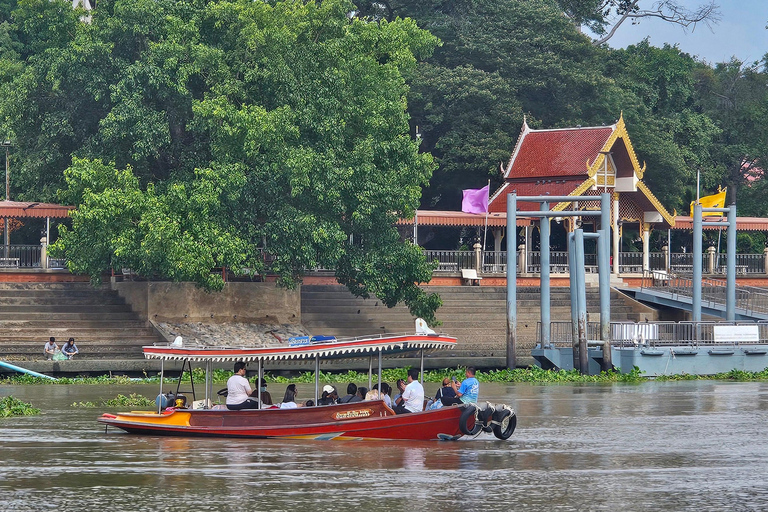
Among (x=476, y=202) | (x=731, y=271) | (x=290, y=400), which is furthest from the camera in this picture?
(x=476, y=202)

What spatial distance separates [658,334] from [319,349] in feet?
57.5

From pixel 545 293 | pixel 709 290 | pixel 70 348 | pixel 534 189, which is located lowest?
pixel 70 348

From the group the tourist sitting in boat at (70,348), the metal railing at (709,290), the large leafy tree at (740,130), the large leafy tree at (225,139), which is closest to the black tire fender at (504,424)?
the large leafy tree at (225,139)

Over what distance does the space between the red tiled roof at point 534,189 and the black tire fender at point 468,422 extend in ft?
92.5

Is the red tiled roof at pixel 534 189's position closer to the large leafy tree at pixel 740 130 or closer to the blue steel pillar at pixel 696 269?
the blue steel pillar at pixel 696 269

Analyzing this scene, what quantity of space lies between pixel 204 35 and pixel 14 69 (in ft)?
25.5

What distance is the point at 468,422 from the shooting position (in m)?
20.1

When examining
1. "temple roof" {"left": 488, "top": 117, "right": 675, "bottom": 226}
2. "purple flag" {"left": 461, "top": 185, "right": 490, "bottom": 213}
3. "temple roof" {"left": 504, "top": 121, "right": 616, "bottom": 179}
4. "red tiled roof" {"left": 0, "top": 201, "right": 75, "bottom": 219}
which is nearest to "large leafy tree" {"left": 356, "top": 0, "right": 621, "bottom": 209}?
"temple roof" {"left": 504, "top": 121, "right": 616, "bottom": 179}

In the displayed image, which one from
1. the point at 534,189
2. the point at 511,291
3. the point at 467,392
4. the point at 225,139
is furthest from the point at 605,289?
the point at 534,189

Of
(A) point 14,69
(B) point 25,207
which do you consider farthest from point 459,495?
(A) point 14,69

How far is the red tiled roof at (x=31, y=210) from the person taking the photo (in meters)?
39.4

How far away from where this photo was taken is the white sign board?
36.2 m

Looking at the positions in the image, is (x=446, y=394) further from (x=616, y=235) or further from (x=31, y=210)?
(x=616, y=235)

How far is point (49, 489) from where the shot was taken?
15562 mm
